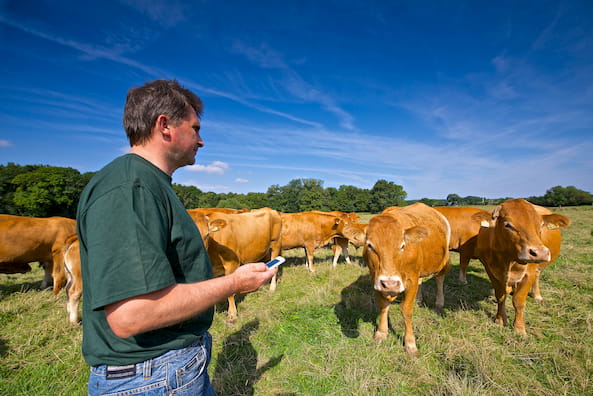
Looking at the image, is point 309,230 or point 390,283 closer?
point 390,283

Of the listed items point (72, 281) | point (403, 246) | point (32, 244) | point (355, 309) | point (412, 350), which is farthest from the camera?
point (32, 244)

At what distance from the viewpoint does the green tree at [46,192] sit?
34.4 m

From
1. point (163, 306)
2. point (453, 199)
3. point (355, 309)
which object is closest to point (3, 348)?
point (163, 306)

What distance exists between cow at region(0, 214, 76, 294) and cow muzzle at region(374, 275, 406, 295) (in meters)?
7.69

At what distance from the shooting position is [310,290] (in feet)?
22.5

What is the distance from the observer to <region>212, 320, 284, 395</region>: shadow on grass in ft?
11.3

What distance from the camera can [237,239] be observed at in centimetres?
644

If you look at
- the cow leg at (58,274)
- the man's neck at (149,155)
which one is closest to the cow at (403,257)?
the man's neck at (149,155)

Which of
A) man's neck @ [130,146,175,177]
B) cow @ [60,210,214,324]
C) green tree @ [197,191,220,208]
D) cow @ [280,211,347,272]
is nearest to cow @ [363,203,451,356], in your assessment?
man's neck @ [130,146,175,177]

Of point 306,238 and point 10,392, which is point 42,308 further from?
point 306,238

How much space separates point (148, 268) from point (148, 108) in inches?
36.8

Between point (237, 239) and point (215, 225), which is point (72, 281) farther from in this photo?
point (237, 239)

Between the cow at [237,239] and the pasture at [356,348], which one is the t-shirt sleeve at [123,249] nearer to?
the pasture at [356,348]

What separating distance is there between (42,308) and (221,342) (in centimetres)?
504
